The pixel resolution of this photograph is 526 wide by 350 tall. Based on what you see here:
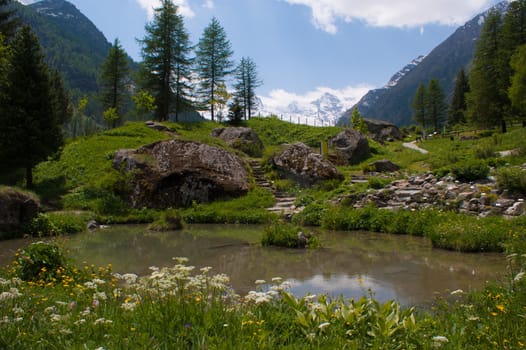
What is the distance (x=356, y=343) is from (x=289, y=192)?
15157mm

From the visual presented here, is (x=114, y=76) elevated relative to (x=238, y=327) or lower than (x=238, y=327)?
elevated

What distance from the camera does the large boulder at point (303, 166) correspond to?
1852 cm

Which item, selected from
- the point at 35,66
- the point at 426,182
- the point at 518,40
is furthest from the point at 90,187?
the point at 518,40

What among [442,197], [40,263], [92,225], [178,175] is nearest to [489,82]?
[442,197]

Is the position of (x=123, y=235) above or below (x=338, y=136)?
below

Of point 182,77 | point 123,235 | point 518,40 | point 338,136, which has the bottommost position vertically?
point 123,235

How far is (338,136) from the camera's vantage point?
1091 inches

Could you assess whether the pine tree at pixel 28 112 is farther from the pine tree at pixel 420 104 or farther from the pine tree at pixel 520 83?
the pine tree at pixel 420 104

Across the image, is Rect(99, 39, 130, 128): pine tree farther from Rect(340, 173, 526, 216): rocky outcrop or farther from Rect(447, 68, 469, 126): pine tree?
Rect(447, 68, 469, 126): pine tree

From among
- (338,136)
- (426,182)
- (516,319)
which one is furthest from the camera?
(338,136)

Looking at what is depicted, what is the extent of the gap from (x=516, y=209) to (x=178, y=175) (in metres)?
12.5

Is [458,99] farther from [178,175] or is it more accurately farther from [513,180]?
[178,175]

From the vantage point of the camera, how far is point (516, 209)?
1010 centimetres

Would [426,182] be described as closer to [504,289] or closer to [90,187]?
[504,289]
